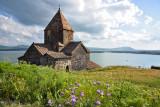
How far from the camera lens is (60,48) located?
63.6 ft

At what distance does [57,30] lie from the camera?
19.8 meters

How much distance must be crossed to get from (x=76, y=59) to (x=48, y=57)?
5.66m

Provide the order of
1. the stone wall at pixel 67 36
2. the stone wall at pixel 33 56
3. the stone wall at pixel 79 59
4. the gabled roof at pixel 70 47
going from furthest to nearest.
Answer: the stone wall at pixel 67 36, the stone wall at pixel 79 59, the gabled roof at pixel 70 47, the stone wall at pixel 33 56

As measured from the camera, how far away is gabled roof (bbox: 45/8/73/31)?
19941mm

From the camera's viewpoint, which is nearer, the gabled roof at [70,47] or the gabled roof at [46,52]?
the gabled roof at [46,52]

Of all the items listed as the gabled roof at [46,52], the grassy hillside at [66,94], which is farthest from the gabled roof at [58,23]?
the grassy hillside at [66,94]

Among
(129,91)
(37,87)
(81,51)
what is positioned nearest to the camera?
(129,91)

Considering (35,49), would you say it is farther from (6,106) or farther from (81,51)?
(6,106)

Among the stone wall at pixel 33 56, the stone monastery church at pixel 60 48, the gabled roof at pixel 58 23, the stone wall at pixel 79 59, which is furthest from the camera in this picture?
the gabled roof at pixel 58 23

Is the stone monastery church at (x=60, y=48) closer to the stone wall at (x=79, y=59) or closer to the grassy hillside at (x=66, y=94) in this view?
the stone wall at (x=79, y=59)

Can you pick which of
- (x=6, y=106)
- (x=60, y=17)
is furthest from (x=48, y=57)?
(x=6, y=106)

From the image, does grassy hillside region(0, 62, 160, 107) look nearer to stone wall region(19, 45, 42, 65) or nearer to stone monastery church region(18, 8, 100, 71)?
stone wall region(19, 45, 42, 65)

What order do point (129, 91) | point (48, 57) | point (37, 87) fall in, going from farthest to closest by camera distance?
point (48, 57)
point (37, 87)
point (129, 91)

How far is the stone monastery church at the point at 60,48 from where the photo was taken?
56.1ft
